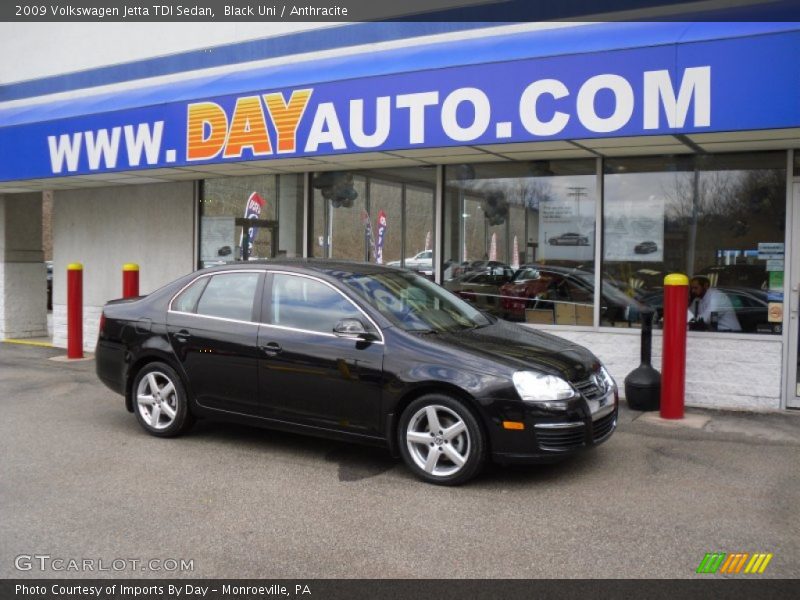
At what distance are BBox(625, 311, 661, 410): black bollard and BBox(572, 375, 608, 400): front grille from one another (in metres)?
2.16

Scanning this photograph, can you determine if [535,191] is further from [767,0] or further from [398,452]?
[398,452]

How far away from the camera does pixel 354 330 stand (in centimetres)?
580

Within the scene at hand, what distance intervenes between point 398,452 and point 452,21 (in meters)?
5.61

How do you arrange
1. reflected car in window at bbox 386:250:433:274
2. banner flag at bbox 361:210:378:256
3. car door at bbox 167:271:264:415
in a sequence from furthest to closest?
banner flag at bbox 361:210:378:256, reflected car in window at bbox 386:250:433:274, car door at bbox 167:271:264:415

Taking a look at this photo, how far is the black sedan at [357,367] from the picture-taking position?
A: 5391 mm

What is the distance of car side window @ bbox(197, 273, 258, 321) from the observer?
6531 mm

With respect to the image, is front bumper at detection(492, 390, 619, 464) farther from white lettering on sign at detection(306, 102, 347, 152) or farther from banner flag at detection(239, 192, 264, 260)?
banner flag at detection(239, 192, 264, 260)

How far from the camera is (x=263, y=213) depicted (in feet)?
37.3

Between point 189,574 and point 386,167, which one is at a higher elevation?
point 386,167

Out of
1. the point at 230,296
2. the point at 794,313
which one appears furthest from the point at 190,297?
the point at 794,313

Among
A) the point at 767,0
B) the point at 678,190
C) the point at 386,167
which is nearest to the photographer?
the point at 767,0

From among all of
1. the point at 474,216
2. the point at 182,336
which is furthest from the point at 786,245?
Answer: the point at 182,336

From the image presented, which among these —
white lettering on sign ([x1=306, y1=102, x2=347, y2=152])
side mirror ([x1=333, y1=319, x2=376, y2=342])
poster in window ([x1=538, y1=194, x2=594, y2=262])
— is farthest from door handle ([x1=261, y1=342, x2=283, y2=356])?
poster in window ([x1=538, y1=194, x2=594, y2=262])

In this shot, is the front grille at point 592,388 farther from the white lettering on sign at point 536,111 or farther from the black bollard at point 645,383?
the white lettering on sign at point 536,111
